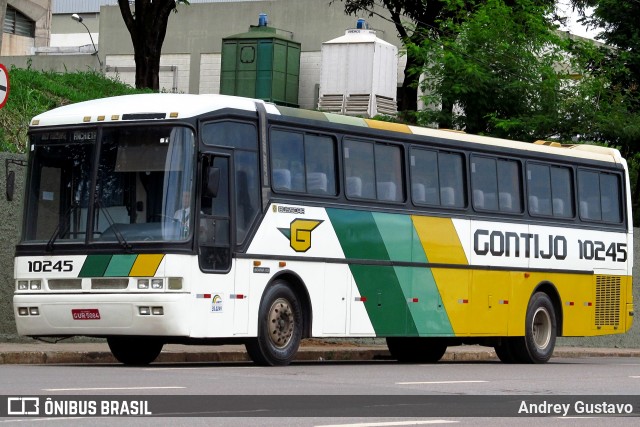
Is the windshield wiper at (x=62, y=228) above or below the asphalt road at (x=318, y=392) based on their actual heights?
above

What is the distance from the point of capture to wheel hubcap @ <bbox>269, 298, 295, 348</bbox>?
18141mm

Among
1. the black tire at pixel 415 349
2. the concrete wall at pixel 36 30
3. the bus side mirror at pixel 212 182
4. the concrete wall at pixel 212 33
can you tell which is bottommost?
the black tire at pixel 415 349

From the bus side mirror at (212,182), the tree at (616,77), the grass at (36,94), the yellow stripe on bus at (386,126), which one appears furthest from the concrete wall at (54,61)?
the bus side mirror at (212,182)

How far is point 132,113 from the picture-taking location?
57.5 feet

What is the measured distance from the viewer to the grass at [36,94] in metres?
24.5

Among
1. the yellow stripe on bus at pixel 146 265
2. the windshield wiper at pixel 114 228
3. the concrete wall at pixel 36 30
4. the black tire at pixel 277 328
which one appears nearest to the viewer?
the yellow stripe on bus at pixel 146 265

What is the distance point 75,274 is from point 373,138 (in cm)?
505

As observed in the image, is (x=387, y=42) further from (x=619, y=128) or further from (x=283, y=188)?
(x=283, y=188)

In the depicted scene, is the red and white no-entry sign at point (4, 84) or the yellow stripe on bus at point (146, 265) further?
the red and white no-entry sign at point (4, 84)

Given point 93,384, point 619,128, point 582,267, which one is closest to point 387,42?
point 619,128

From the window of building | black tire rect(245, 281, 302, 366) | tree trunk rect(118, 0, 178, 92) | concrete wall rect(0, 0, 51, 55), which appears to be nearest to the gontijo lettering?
black tire rect(245, 281, 302, 366)

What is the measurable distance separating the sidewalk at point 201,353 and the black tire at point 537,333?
1774 millimetres

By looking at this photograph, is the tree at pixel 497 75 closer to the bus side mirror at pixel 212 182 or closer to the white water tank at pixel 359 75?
the bus side mirror at pixel 212 182

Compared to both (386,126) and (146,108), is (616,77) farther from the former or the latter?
(146,108)
